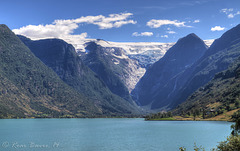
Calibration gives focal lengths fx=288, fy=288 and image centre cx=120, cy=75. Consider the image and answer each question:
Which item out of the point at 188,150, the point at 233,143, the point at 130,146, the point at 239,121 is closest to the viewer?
the point at 233,143

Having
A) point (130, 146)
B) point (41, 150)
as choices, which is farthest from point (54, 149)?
point (130, 146)

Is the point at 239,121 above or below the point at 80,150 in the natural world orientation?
above

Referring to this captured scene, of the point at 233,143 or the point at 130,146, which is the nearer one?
the point at 233,143

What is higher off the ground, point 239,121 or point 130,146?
point 239,121

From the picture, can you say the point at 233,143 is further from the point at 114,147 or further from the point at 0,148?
the point at 0,148

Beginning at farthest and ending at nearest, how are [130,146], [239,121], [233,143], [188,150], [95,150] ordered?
[130,146] < [95,150] < [188,150] < [239,121] < [233,143]

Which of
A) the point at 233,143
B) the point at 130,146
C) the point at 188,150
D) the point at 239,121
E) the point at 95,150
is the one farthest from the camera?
the point at 130,146

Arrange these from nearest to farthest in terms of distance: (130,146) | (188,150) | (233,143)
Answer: (233,143) → (188,150) → (130,146)

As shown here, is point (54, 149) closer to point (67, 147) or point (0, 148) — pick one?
point (67, 147)

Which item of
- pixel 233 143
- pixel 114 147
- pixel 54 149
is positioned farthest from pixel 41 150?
pixel 233 143
